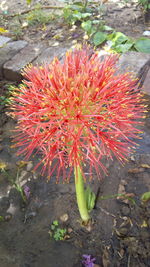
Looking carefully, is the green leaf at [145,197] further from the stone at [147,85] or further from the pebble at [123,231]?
the stone at [147,85]

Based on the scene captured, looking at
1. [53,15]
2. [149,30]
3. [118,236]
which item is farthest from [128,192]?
[53,15]

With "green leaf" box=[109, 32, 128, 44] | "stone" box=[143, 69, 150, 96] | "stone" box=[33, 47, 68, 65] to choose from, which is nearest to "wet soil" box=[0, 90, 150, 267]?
"stone" box=[143, 69, 150, 96]

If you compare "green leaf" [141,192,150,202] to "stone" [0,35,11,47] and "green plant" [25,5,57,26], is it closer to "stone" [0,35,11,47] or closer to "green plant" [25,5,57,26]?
"stone" [0,35,11,47]

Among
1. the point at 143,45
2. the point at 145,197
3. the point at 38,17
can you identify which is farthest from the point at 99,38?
the point at 145,197

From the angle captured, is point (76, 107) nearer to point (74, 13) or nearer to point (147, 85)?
point (147, 85)

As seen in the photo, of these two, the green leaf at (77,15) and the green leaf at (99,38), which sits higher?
the green leaf at (77,15)

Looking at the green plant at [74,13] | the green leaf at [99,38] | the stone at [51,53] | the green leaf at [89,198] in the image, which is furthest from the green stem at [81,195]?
the green plant at [74,13]

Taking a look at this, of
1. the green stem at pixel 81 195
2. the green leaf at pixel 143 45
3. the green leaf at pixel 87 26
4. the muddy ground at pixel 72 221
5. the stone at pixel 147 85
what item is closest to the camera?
the green stem at pixel 81 195

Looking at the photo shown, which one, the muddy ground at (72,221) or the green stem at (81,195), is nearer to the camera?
the green stem at (81,195)
